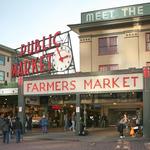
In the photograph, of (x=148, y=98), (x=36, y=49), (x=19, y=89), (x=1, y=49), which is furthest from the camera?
(x=1, y=49)

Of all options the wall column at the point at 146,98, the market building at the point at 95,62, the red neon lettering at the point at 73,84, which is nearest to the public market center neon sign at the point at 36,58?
the market building at the point at 95,62

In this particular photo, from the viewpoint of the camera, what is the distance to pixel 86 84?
3644 cm

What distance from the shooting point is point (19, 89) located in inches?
1587

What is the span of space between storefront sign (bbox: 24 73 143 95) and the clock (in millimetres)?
4075

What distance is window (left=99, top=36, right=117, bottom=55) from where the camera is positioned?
42.0 metres

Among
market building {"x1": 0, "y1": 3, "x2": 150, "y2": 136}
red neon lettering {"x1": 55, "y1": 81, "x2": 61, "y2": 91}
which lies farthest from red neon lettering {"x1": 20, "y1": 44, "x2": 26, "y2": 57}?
red neon lettering {"x1": 55, "y1": 81, "x2": 61, "y2": 91}

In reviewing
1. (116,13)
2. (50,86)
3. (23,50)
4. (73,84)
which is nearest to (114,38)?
(116,13)

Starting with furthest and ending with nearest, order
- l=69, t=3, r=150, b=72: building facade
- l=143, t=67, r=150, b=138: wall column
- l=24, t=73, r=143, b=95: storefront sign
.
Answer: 1. l=69, t=3, r=150, b=72: building facade
2. l=24, t=73, r=143, b=95: storefront sign
3. l=143, t=67, r=150, b=138: wall column

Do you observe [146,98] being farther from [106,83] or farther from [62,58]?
[62,58]

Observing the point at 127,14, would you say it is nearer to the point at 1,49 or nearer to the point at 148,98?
the point at 148,98

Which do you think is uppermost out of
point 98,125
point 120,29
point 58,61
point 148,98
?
point 120,29

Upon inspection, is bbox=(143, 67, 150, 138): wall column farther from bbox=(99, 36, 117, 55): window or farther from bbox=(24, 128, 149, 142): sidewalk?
bbox=(99, 36, 117, 55): window

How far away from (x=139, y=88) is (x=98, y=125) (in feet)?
62.5

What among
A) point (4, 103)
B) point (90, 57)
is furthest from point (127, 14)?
point (4, 103)
